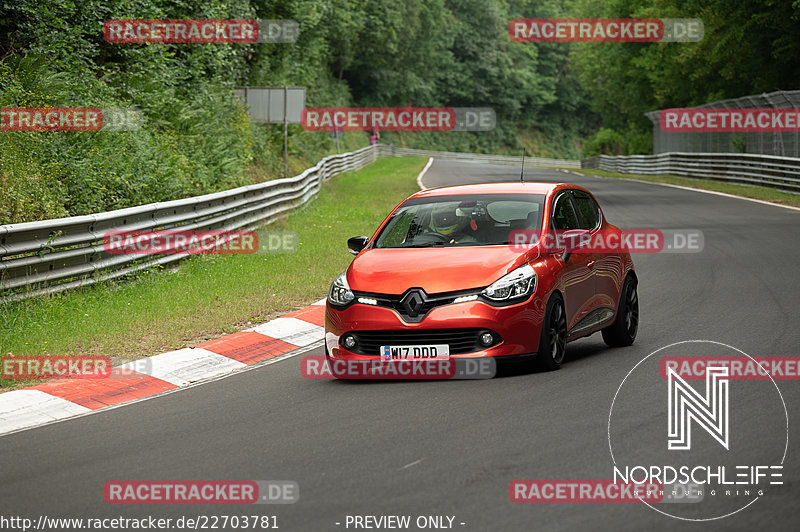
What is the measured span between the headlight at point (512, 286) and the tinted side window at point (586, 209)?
6.11 ft

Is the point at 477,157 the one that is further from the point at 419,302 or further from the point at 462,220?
the point at 419,302

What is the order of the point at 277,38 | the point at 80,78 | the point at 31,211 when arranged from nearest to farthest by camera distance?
the point at 31,211 < the point at 80,78 < the point at 277,38

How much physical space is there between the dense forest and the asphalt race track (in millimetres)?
6491

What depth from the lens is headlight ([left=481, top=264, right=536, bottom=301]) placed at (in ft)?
27.7

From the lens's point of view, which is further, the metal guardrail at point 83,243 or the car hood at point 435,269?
the metal guardrail at point 83,243

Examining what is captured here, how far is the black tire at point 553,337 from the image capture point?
859cm

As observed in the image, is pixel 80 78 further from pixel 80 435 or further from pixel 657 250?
pixel 80 435

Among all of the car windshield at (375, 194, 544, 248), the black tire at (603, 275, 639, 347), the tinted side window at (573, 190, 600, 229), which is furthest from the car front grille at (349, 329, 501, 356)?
the tinted side window at (573, 190, 600, 229)

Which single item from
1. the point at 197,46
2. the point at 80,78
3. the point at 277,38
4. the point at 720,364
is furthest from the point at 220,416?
the point at 277,38

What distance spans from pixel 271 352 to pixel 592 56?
221 feet

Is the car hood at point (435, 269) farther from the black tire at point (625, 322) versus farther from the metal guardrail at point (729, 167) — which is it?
the metal guardrail at point (729, 167)

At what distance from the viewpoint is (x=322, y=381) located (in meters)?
8.93

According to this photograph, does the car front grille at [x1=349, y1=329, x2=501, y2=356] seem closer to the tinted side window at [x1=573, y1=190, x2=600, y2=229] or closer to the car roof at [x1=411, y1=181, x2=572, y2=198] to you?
the car roof at [x1=411, y1=181, x2=572, y2=198]

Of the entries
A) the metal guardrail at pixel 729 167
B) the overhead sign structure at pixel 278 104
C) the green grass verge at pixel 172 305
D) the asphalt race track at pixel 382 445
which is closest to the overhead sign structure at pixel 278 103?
the overhead sign structure at pixel 278 104
